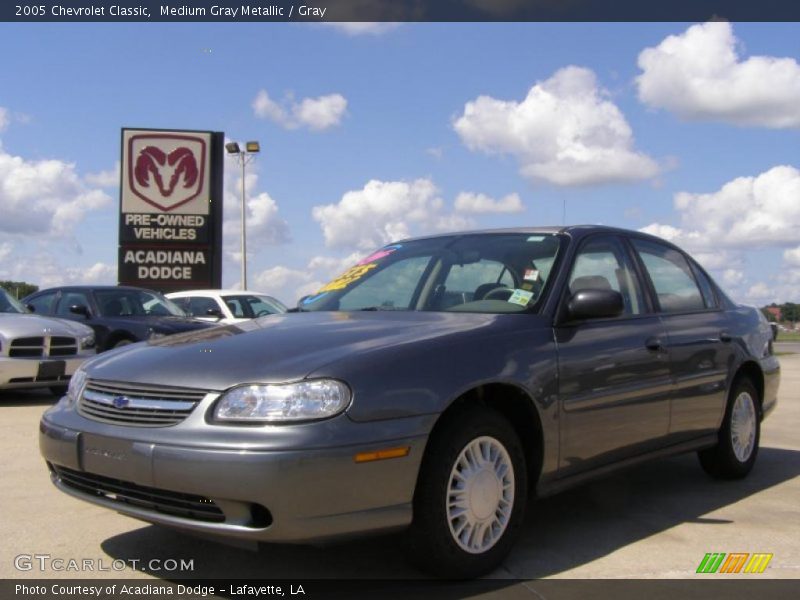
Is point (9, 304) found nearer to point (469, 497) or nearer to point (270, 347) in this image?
point (270, 347)

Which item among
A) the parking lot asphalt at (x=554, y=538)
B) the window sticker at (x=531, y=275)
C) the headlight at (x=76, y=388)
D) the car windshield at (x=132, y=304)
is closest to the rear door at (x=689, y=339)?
the parking lot asphalt at (x=554, y=538)

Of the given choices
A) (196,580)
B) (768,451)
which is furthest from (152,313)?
(196,580)

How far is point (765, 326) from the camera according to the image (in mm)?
6402

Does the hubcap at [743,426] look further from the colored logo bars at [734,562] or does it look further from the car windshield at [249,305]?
the car windshield at [249,305]

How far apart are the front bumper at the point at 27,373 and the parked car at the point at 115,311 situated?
1.89 meters

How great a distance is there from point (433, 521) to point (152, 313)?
1002cm

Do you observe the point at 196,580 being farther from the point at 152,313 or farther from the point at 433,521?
the point at 152,313

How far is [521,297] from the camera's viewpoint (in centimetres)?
445

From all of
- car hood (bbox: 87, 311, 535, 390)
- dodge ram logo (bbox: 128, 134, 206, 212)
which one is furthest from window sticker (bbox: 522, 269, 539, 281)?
dodge ram logo (bbox: 128, 134, 206, 212)

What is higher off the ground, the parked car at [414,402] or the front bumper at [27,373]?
the parked car at [414,402]

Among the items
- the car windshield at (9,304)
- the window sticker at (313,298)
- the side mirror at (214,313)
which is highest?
the window sticker at (313,298)

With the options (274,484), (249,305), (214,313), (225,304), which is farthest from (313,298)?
(249,305)

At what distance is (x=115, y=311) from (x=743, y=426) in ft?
30.2

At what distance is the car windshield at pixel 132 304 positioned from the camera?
1255 cm
